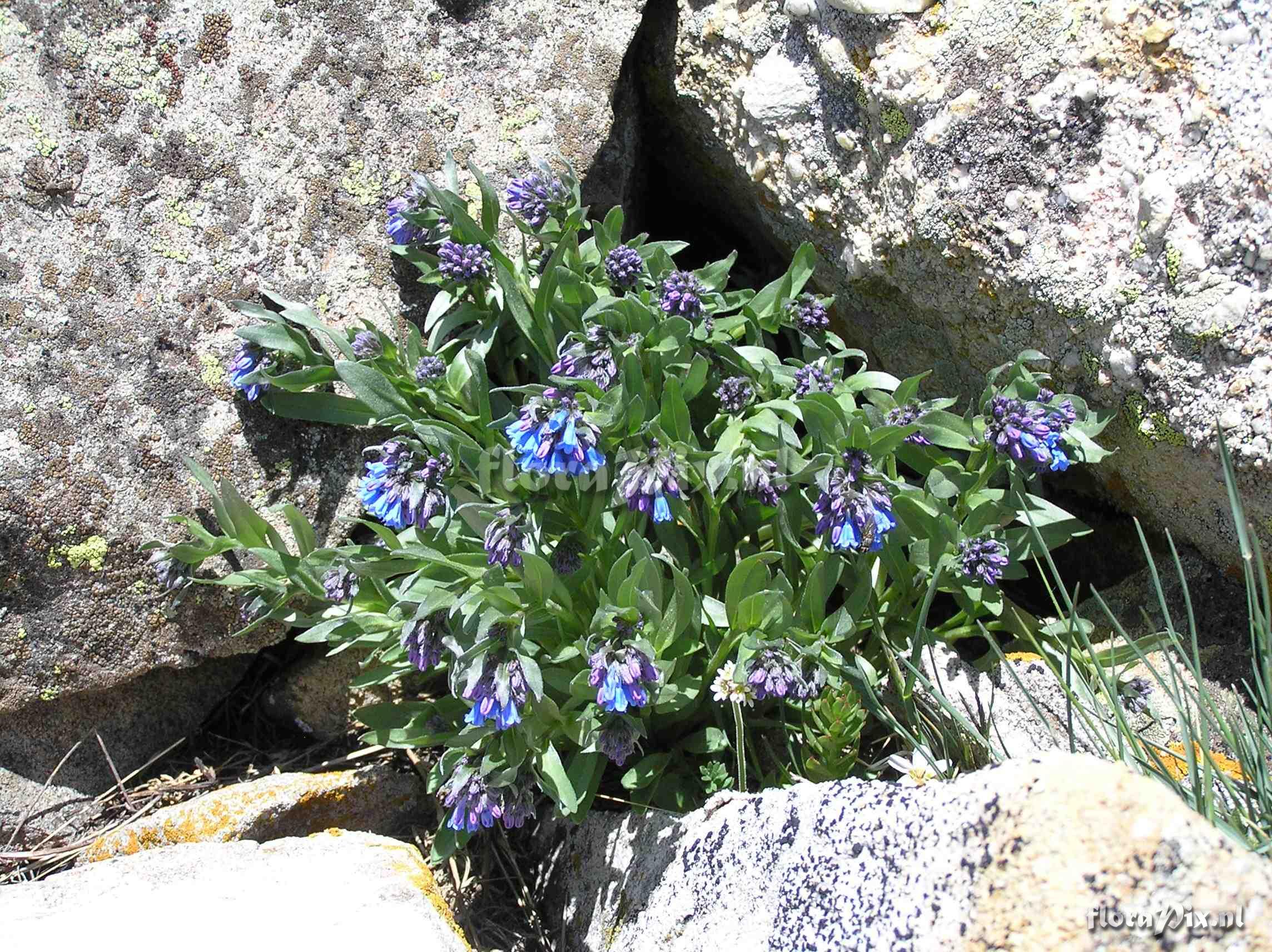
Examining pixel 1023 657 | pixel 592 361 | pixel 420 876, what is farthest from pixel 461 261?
pixel 1023 657

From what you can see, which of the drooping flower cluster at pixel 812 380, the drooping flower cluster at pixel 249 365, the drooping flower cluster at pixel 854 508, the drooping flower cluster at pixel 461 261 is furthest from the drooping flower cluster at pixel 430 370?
the drooping flower cluster at pixel 854 508

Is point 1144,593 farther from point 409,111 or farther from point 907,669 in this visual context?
point 409,111

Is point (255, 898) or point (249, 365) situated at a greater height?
point (249, 365)

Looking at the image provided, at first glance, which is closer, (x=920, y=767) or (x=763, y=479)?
(x=920, y=767)

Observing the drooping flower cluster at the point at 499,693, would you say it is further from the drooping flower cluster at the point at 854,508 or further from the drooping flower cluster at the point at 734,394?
the drooping flower cluster at the point at 734,394

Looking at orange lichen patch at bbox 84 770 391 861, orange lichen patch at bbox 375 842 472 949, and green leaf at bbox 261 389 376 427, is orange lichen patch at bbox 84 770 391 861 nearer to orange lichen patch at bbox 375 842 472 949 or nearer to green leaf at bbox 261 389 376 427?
orange lichen patch at bbox 375 842 472 949

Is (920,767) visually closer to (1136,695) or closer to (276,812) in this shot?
(1136,695)
